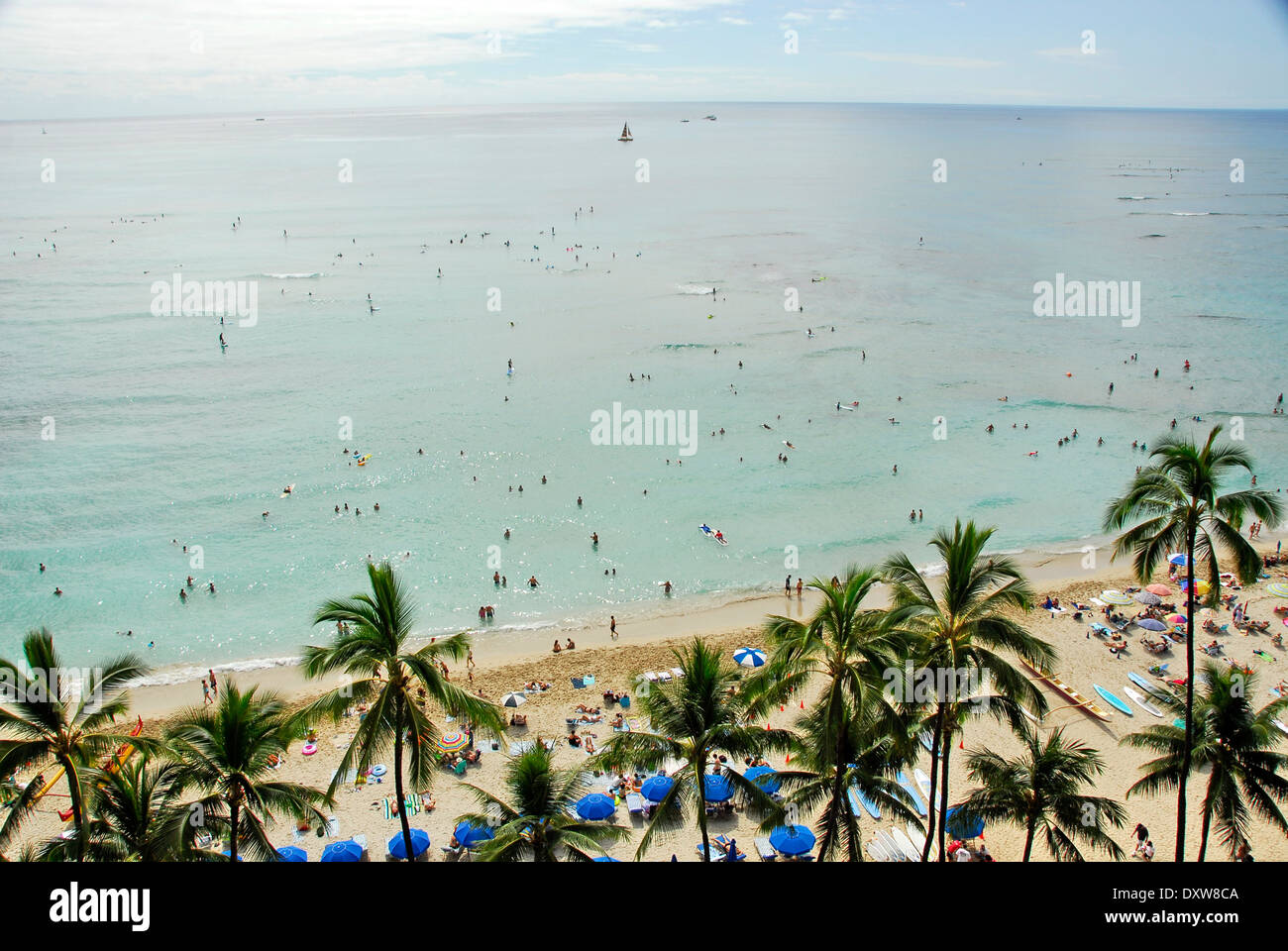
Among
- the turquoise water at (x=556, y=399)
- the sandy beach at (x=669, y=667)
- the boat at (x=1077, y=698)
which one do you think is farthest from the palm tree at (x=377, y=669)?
the turquoise water at (x=556, y=399)

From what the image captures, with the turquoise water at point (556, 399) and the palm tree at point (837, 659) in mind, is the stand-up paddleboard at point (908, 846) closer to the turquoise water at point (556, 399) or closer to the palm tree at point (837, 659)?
the palm tree at point (837, 659)

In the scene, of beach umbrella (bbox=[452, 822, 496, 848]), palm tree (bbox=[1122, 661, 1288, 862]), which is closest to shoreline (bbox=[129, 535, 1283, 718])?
beach umbrella (bbox=[452, 822, 496, 848])

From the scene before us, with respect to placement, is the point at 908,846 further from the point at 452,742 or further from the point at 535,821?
the point at 452,742

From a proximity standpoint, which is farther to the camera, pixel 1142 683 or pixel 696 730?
pixel 1142 683

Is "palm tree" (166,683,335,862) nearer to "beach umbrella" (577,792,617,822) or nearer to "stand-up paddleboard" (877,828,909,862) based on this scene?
"beach umbrella" (577,792,617,822)

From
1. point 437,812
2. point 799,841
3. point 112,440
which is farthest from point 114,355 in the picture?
point 799,841

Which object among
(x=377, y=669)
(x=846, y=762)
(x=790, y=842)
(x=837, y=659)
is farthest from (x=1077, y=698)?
(x=377, y=669)
